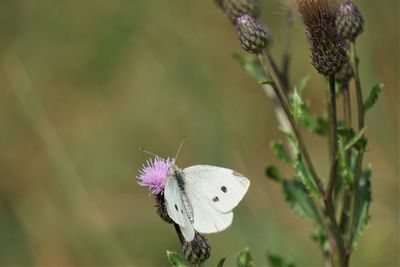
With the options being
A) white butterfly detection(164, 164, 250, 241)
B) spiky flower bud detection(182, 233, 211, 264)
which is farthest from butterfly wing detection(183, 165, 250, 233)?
spiky flower bud detection(182, 233, 211, 264)

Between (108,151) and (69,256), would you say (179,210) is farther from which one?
(108,151)

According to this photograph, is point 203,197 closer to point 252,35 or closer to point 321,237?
point 252,35

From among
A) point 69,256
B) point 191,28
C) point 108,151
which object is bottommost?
point 69,256

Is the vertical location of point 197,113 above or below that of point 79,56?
below

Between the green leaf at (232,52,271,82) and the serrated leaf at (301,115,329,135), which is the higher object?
the green leaf at (232,52,271,82)

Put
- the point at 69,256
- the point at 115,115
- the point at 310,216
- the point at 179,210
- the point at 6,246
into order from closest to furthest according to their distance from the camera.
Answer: the point at 179,210 → the point at 310,216 → the point at 6,246 → the point at 69,256 → the point at 115,115

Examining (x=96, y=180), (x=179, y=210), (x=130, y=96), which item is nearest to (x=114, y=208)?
(x=96, y=180)

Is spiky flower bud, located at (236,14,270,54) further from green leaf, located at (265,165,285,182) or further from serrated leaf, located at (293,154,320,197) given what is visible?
green leaf, located at (265,165,285,182)
